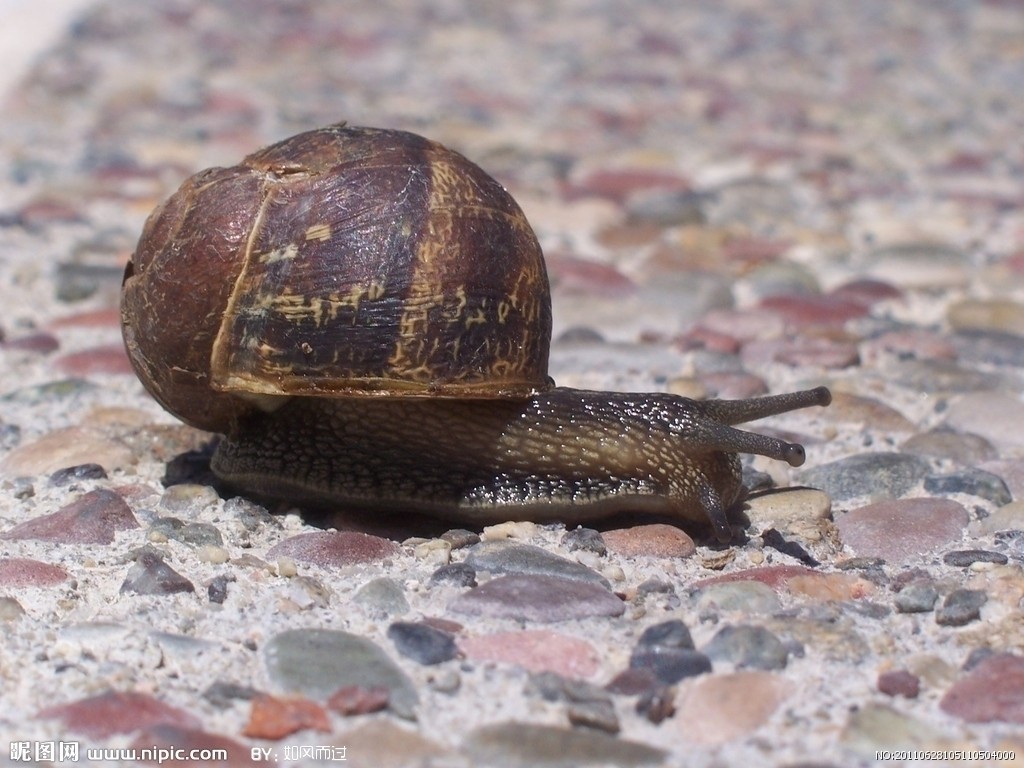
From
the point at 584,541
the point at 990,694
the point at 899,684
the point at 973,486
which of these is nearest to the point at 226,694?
the point at 584,541

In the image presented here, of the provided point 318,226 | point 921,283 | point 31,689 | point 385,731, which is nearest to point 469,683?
point 385,731

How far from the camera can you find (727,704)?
2768 mm

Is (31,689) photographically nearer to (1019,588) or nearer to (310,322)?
(310,322)

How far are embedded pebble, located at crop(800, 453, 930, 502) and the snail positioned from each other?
31cm

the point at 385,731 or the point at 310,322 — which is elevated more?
the point at 310,322

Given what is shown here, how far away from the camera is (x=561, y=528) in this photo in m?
3.64

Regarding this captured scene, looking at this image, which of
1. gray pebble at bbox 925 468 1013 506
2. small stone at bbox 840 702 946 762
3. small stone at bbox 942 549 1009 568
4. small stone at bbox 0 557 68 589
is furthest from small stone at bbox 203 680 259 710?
gray pebble at bbox 925 468 1013 506

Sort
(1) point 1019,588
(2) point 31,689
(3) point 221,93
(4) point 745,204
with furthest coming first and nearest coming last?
1. (3) point 221,93
2. (4) point 745,204
3. (1) point 1019,588
4. (2) point 31,689

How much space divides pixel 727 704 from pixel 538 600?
568 millimetres

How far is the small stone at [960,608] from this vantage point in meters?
3.11

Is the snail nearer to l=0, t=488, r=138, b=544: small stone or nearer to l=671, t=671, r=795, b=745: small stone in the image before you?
l=0, t=488, r=138, b=544: small stone

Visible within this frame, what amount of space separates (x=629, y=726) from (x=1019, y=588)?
3.54 ft

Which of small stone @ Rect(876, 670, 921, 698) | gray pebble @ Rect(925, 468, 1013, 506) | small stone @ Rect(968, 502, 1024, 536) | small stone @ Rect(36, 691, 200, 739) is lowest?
small stone @ Rect(36, 691, 200, 739)

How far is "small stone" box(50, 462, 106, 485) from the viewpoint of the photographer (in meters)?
3.88
